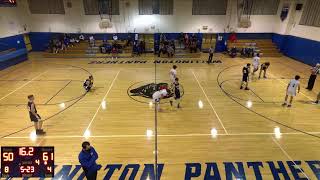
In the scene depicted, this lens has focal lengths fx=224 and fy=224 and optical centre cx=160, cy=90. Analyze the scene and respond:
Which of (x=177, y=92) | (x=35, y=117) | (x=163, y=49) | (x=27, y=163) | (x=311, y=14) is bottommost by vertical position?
(x=35, y=117)

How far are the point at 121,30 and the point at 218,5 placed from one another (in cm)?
1051

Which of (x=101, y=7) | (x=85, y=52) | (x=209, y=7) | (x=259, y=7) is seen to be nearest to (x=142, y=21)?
(x=101, y=7)

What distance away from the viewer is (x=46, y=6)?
77.3ft

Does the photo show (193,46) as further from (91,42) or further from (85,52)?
(85,52)

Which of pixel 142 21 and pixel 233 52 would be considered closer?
pixel 233 52

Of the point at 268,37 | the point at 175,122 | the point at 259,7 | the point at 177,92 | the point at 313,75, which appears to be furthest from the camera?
the point at 268,37

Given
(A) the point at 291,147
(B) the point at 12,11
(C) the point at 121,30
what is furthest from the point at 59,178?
(B) the point at 12,11

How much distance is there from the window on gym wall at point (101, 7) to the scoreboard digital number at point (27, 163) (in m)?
21.1

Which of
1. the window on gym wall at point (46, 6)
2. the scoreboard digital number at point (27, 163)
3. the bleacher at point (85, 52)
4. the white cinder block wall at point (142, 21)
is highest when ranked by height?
the window on gym wall at point (46, 6)

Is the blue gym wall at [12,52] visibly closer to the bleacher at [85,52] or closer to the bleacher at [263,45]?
the bleacher at [85,52]

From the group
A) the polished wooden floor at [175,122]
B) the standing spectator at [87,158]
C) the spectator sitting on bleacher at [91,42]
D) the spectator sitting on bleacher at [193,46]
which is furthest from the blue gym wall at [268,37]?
the standing spectator at [87,158]

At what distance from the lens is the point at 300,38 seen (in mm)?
20078

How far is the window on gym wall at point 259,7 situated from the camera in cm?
2295

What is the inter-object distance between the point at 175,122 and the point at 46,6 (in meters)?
21.4
